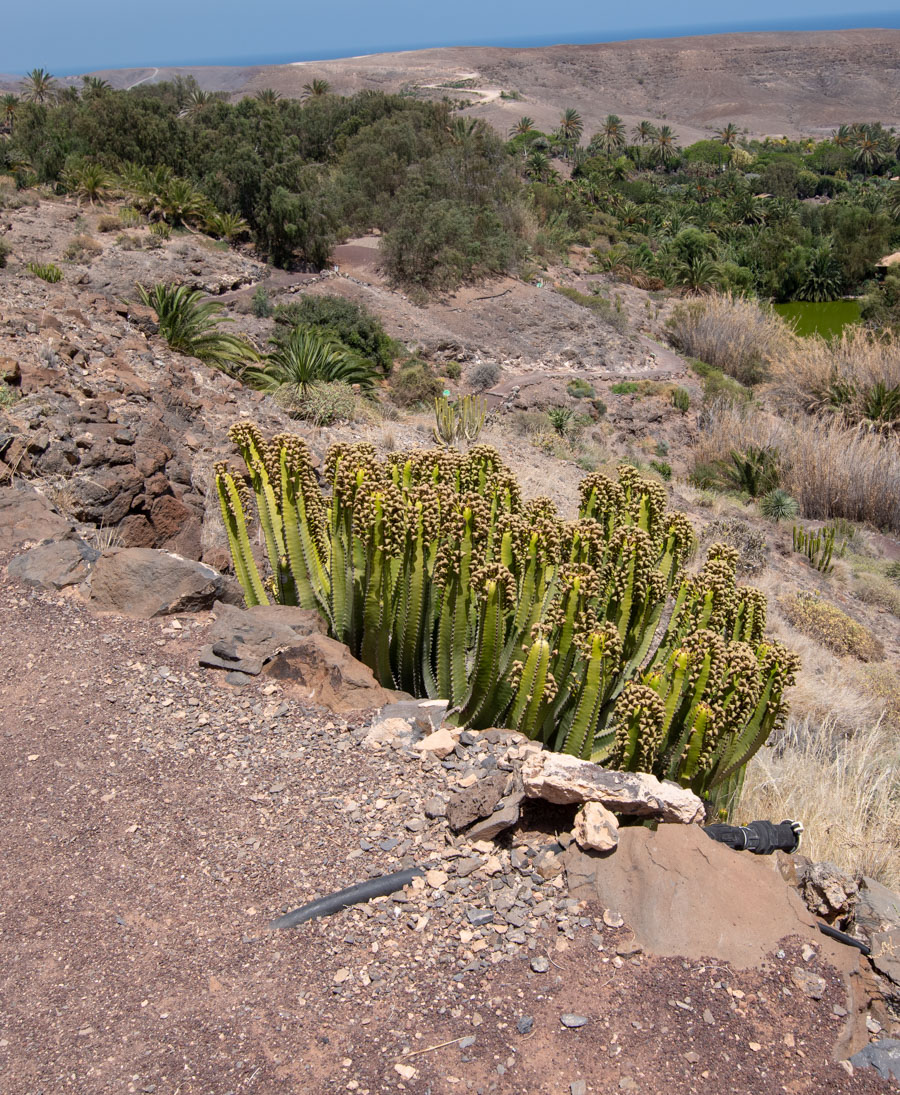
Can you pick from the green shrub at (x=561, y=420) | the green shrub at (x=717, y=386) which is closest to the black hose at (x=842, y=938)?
the green shrub at (x=561, y=420)

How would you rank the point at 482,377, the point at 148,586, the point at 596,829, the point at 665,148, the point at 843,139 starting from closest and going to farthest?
1. the point at 596,829
2. the point at 148,586
3. the point at 482,377
4. the point at 665,148
5. the point at 843,139

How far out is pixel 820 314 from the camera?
35281 millimetres

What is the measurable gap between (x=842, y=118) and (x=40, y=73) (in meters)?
82.8

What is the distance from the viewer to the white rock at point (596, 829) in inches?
131

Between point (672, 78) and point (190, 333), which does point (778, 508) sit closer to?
point (190, 333)

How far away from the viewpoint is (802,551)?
41.9 ft

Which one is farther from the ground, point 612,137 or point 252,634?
point 612,137

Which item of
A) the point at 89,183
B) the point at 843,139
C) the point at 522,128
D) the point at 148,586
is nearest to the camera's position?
the point at 148,586

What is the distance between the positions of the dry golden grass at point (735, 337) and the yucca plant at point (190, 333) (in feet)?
51.9

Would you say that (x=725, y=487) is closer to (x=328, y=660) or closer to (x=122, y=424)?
(x=122, y=424)

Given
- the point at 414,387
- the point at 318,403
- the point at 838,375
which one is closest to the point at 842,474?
the point at 838,375

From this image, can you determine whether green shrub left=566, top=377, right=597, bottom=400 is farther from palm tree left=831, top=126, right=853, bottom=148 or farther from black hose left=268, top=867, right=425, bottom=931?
palm tree left=831, top=126, right=853, bottom=148

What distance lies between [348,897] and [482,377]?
1734 centimetres

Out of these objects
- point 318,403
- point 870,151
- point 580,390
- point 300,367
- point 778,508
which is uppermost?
point 870,151
